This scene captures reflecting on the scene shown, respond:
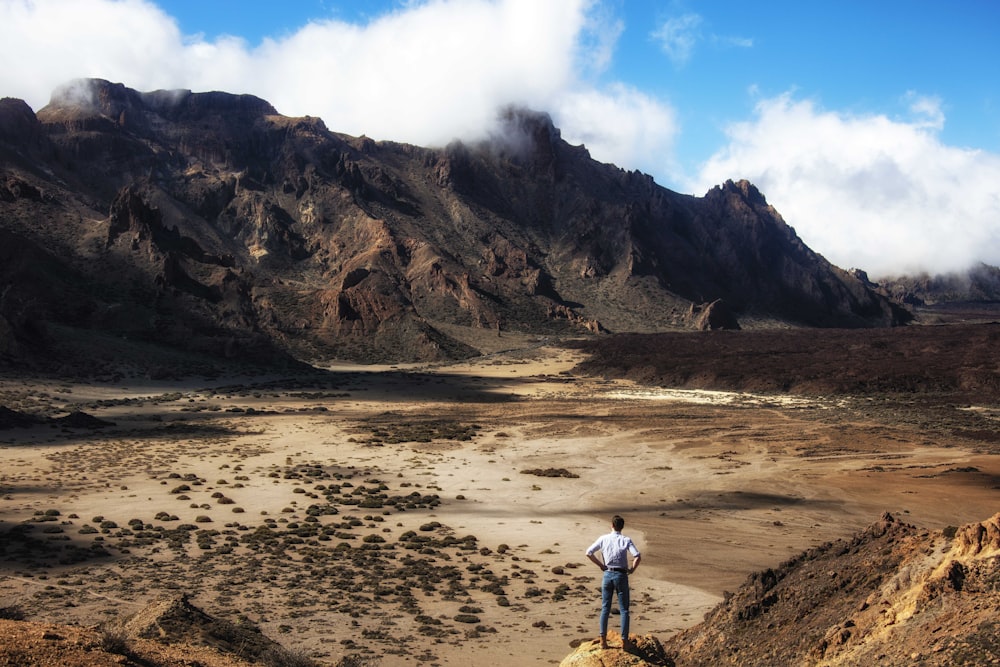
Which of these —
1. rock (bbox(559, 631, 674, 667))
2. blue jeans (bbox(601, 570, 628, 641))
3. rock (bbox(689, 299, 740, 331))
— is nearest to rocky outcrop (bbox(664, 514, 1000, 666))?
rock (bbox(559, 631, 674, 667))

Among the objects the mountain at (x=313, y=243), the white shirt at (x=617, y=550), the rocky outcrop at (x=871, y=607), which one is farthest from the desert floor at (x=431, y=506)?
the mountain at (x=313, y=243)

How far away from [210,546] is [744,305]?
17967 cm

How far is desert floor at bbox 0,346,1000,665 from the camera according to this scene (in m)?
17.2

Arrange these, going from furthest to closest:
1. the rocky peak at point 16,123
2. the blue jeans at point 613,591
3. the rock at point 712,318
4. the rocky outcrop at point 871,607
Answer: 1. the rock at point 712,318
2. the rocky peak at point 16,123
3. the blue jeans at point 613,591
4. the rocky outcrop at point 871,607

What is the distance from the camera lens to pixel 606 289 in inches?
6491

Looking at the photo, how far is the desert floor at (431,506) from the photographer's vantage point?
677 inches

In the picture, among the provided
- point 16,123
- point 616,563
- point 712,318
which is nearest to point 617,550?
point 616,563

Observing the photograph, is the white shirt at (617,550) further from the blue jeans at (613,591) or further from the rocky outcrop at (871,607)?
the rocky outcrop at (871,607)

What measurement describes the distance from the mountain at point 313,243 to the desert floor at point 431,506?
24.0m

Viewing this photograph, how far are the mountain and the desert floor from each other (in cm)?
2396

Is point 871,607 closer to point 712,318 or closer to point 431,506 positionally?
point 431,506

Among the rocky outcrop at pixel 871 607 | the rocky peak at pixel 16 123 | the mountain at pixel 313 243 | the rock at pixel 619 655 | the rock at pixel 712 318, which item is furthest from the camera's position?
the rock at pixel 712 318

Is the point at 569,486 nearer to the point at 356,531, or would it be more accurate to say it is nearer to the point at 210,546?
the point at 356,531

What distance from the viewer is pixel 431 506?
28547 millimetres
